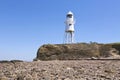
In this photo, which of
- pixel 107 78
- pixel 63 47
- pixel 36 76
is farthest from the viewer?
pixel 63 47

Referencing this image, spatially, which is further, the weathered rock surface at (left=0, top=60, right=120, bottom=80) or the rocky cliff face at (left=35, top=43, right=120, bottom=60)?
the rocky cliff face at (left=35, top=43, right=120, bottom=60)

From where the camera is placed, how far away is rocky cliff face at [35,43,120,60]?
35312 millimetres

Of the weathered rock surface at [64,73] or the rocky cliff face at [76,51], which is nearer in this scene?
the weathered rock surface at [64,73]

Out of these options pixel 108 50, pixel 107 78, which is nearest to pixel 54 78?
pixel 107 78

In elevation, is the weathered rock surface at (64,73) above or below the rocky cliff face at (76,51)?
below

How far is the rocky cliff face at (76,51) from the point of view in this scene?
35.3 metres

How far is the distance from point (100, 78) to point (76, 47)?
84.4ft

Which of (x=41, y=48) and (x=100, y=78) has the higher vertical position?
(x=41, y=48)

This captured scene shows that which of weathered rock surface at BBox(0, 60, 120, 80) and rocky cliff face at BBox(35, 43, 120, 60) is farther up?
rocky cliff face at BBox(35, 43, 120, 60)

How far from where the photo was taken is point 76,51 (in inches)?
1448

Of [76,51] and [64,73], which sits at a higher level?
[76,51]

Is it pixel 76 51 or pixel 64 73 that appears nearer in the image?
pixel 64 73

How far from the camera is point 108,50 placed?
35156 mm

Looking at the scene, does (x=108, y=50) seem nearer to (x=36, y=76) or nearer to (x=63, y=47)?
(x=63, y=47)
